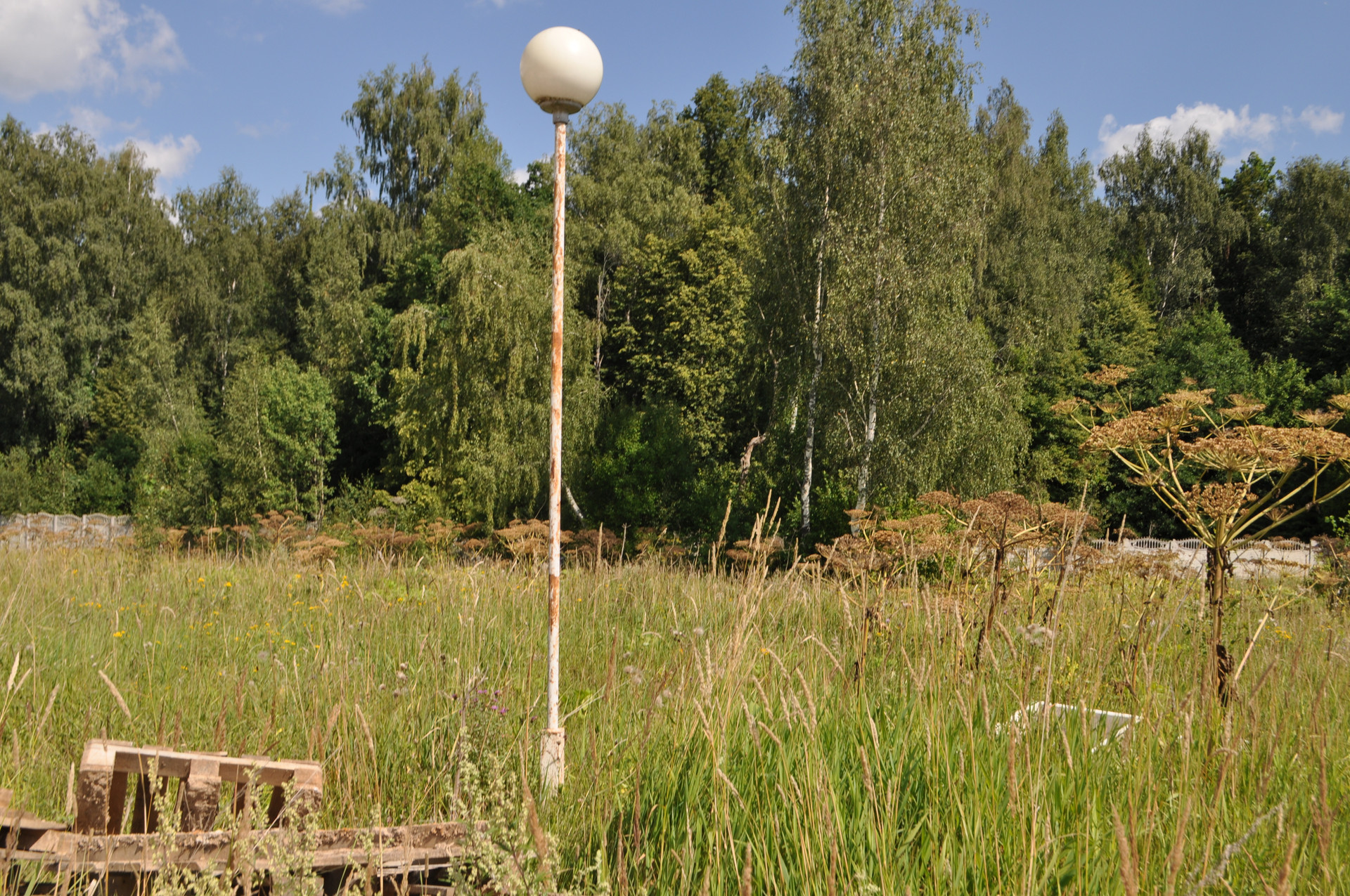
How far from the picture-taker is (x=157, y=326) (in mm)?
27703

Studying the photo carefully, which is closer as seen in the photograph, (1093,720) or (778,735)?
(1093,720)

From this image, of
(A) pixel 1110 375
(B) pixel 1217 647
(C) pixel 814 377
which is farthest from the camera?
(C) pixel 814 377

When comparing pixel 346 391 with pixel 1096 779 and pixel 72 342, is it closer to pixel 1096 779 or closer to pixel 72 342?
pixel 72 342

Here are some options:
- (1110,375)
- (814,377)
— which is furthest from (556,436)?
(814,377)

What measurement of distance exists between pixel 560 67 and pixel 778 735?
2.10 metres

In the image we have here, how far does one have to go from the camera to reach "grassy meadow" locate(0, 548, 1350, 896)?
145cm

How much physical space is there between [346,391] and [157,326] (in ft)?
27.3

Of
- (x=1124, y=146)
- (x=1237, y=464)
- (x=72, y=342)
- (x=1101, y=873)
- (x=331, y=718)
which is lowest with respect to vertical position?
(x=1101, y=873)

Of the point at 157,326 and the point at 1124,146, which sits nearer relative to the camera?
the point at 157,326

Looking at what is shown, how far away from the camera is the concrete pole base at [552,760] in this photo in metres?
2.15

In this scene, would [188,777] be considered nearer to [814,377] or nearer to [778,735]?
[778,735]

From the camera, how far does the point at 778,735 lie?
6.60ft

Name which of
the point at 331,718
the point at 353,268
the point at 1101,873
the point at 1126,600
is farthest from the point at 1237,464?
the point at 353,268

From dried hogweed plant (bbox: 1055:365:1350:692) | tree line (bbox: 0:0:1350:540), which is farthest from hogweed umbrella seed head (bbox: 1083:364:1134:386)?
tree line (bbox: 0:0:1350:540)
